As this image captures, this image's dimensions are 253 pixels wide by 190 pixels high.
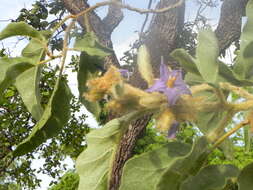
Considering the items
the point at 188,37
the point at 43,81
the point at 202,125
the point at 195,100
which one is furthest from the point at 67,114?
the point at 188,37

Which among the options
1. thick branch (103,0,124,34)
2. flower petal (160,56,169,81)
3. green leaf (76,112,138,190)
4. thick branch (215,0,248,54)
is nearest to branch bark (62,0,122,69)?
thick branch (103,0,124,34)

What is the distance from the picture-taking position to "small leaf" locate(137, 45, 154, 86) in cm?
43

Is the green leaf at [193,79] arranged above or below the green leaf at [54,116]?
below

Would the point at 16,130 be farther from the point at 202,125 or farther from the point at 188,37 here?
the point at 202,125

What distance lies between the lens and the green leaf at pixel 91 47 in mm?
645

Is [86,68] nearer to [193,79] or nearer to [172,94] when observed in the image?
[193,79]

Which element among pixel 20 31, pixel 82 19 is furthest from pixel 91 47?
pixel 82 19

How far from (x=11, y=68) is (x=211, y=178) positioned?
1.20 feet

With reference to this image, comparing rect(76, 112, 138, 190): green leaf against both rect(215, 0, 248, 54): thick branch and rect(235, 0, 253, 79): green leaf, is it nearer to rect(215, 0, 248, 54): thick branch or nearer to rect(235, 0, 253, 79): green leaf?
rect(235, 0, 253, 79): green leaf

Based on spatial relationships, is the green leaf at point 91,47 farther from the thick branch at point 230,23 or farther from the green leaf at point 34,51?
the thick branch at point 230,23

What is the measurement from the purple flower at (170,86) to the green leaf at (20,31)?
363 millimetres

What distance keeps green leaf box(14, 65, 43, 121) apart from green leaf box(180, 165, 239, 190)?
0.32m

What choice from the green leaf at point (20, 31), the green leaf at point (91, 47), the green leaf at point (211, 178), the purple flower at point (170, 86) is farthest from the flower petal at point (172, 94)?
the green leaf at point (20, 31)

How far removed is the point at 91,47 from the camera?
0.67 m
